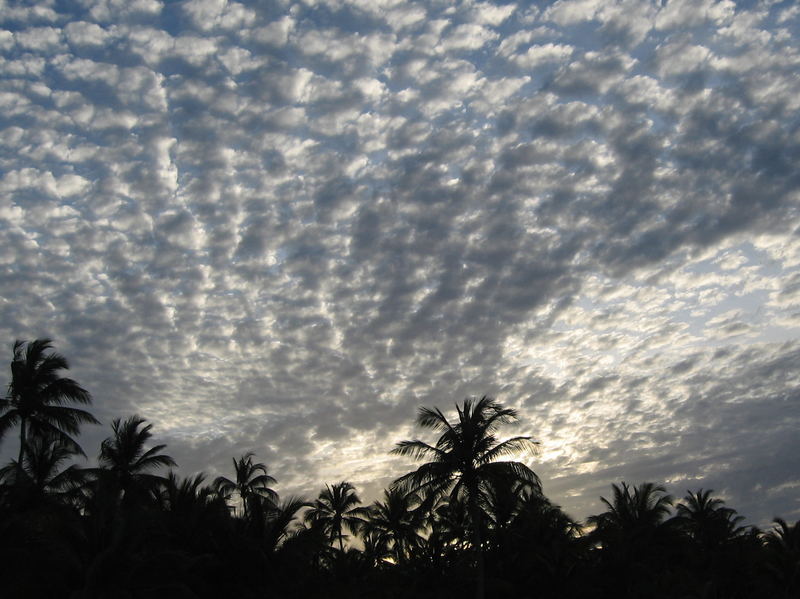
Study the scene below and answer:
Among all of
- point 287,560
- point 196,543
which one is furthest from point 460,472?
point 196,543

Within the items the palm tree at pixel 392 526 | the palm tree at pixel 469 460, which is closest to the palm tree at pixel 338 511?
the palm tree at pixel 392 526

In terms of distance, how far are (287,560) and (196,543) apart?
11.7 ft

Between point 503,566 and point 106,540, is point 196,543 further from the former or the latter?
point 503,566

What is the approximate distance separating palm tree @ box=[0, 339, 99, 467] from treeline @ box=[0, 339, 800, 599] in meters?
0.06

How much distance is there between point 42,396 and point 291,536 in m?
13.7

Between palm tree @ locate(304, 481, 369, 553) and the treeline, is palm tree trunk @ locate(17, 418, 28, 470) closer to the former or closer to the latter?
the treeline

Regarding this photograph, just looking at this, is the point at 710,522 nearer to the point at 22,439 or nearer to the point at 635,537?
the point at 635,537

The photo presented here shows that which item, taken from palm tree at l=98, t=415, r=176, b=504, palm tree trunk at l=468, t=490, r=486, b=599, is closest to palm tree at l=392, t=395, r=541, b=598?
palm tree trunk at l=468, t=490, r=486, b=599

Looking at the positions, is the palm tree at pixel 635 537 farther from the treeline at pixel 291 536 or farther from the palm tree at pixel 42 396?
the palm tree at pixel 42 396

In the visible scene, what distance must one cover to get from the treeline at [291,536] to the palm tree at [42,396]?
0.06 metres

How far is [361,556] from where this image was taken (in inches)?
1837

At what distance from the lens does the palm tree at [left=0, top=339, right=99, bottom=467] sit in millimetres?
31062

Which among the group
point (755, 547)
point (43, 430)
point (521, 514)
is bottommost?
point (755, 547)

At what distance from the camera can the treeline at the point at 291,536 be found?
2167 centimetres
